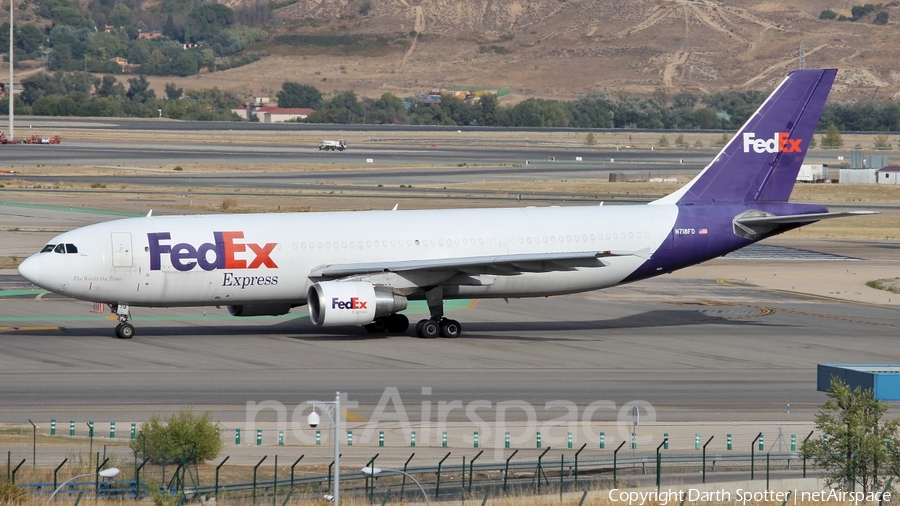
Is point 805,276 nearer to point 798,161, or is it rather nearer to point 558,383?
point 798,161

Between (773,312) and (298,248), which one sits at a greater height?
(298,248)

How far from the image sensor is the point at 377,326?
44188 millimetres

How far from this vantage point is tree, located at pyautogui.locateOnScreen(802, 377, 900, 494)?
2350 cm

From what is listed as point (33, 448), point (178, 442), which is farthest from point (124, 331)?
point (178, 442)

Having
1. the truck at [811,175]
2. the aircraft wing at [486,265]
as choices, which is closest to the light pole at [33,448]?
the aircraft wing at [486,265]

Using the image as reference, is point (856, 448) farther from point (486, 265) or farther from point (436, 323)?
point (436, 323)

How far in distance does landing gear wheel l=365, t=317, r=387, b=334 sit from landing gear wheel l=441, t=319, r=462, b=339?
2356mm

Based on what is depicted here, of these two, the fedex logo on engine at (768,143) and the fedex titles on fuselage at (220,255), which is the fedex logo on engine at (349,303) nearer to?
the fedex titles on fuselage at (220,255)

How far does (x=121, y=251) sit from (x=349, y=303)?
7.82 meters

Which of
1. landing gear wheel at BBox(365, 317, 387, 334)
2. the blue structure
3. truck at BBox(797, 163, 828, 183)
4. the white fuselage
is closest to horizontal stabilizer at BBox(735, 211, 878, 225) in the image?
the white fuselage

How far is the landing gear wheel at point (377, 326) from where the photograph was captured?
145 feet

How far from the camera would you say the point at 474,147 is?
189 m

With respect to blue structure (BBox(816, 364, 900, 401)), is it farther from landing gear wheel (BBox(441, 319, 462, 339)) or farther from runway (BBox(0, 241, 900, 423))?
landing gear wheel (BBox(441, 319, 462, 339))

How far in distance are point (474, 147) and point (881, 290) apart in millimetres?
133987
